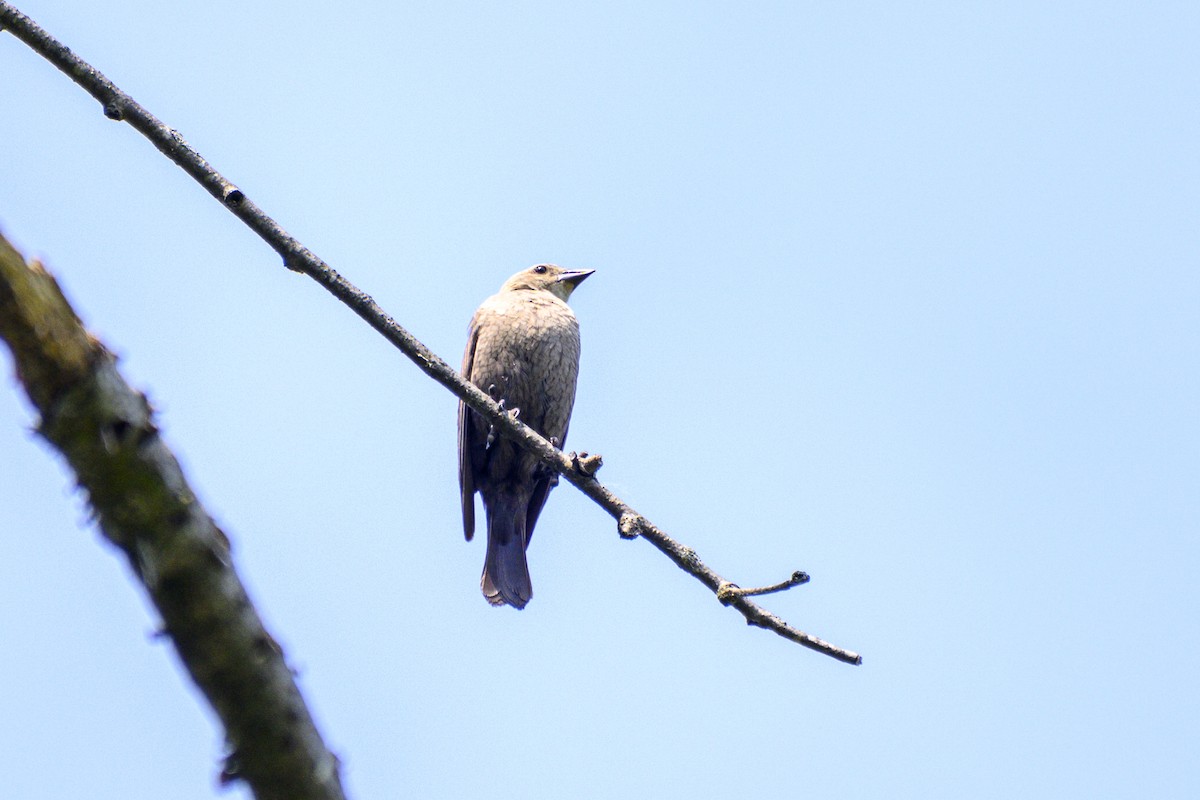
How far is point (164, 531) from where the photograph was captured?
4.28ft

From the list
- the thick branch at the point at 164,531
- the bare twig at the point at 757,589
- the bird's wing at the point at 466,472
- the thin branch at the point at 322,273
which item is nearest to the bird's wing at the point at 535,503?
the bird's wing at the point at 466,472

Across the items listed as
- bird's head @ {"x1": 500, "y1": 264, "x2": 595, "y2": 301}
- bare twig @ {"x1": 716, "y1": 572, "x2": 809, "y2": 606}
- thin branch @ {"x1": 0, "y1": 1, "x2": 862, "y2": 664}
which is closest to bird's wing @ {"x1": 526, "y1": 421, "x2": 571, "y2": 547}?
bird's head @ {"x1": 500, "y1": 264, "x2": 595, "y2": 301}

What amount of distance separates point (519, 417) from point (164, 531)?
23.6 ft

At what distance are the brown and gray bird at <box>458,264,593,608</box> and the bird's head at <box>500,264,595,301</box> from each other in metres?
1.24

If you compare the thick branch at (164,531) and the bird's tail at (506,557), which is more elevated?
the bird's tail at (506,557)

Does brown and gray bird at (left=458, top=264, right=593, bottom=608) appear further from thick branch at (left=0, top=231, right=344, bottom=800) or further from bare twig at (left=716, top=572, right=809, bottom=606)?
thick branch at (left=0, top=231, right=344, bottom=800)

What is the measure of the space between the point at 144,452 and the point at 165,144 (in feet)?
8.94

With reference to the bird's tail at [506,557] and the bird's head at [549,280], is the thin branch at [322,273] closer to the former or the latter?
the bird's tail at [506,557]

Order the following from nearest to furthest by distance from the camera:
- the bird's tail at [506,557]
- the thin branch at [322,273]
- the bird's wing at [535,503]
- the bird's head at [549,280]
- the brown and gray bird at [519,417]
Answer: the thin branch at [322,273] < the bird's tail at [506,557] < the brown and gray bird at [519,417] < the bird's wing at [535,503] < the bird's head at [549,280]

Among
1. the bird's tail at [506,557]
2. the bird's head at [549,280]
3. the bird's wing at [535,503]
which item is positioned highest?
the bird's head at [549,280]

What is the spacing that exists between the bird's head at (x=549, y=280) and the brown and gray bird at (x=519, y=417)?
1.24 m

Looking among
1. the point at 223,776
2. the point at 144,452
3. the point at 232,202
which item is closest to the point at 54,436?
the point at 144,452

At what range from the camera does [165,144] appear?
3766mm

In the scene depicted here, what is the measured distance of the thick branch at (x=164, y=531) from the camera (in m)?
→ 1.28
